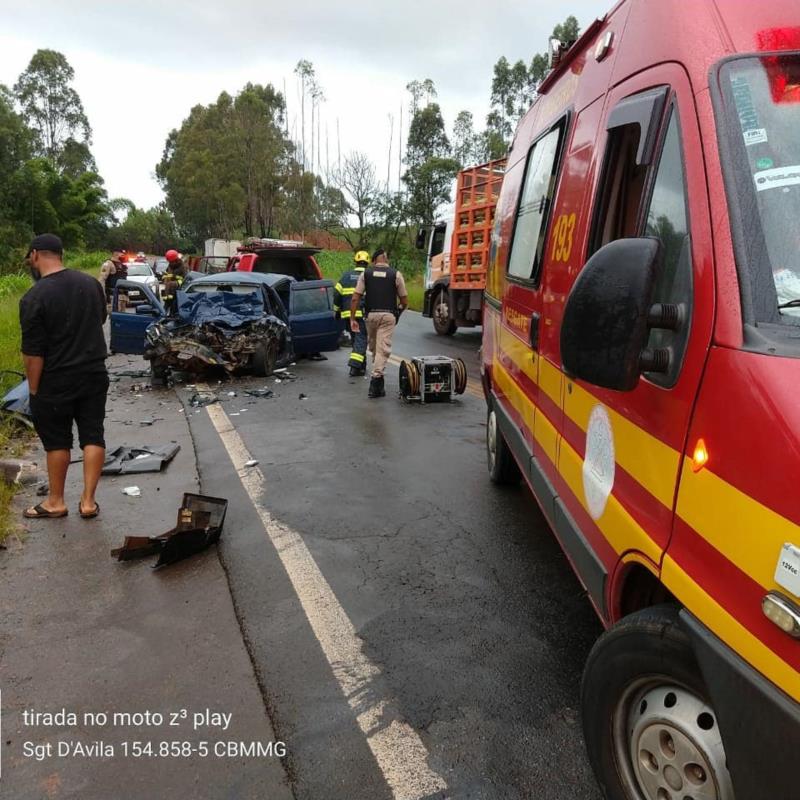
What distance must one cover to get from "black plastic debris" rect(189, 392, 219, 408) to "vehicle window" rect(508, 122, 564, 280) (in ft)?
17.7

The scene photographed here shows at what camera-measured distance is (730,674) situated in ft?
4.86

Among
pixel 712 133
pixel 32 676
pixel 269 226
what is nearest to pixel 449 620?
pixel 32 676

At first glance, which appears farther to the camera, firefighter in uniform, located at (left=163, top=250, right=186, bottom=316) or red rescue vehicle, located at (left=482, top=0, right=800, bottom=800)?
firefighter in uniform, located at (left=163, top=250, right=186, bottom=316)

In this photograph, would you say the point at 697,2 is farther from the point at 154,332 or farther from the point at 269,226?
the point at 269,226

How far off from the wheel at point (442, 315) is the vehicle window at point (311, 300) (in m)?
4.20

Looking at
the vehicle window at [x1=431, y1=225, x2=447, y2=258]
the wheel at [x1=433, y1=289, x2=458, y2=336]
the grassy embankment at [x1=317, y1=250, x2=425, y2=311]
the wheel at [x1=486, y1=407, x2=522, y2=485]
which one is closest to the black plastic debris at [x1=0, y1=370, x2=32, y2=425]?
the wheel at [x1=486, y1=407, x2=522, y2=485]

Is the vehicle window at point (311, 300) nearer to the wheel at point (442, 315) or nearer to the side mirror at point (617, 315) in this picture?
the wheel at point (442, 315)

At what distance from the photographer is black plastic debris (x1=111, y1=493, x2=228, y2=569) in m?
4.07

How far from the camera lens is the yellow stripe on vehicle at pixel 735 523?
138cm

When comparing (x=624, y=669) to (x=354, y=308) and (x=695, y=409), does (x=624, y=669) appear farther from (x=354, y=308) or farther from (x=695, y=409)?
(x=354, y=308)

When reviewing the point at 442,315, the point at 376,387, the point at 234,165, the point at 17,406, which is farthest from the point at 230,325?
the point at 234,165

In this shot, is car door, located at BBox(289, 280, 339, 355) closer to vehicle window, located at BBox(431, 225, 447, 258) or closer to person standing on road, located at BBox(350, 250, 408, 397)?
person standing on road, located at BBox(350, 250, 408, 397)

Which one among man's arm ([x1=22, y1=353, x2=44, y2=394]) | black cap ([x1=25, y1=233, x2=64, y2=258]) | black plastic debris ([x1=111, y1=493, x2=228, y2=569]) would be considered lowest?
black plastic debris ([x1=111, y1=493, x2=228, y2=569])

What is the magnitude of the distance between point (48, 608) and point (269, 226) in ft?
191
